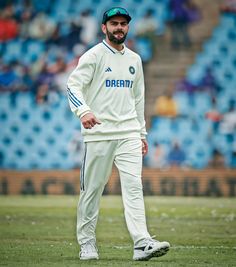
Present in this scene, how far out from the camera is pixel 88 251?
25.9 ft

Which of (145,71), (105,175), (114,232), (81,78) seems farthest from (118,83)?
(145,71)

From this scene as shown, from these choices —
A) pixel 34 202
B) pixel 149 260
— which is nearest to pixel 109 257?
pixel 149 260

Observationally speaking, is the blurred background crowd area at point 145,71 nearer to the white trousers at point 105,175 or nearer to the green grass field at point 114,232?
the green grass field at point 114,232

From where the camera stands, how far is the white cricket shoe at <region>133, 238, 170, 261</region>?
24.2 ft

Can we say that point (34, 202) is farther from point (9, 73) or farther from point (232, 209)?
point (9, 73)

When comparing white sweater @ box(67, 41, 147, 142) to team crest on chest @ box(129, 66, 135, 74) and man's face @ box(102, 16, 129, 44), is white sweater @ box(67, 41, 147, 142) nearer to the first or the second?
team crest on chest @ box(129, 66, 135, 74)

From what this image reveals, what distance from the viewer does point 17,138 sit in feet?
81.3

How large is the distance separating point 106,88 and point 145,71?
16.9 meters

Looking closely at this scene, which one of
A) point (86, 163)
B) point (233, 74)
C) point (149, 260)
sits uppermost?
point (233, 74)

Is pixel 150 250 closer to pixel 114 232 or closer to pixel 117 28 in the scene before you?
pixel 117 28

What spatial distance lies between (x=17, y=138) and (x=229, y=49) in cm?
626

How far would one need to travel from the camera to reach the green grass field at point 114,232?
784cm

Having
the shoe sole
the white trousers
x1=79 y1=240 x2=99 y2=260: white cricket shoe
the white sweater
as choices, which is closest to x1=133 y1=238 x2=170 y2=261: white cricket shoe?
the shoe sole

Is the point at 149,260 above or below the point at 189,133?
below
